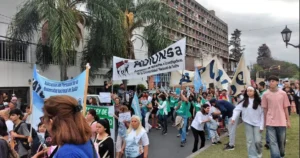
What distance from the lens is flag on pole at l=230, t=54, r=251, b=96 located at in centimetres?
1186

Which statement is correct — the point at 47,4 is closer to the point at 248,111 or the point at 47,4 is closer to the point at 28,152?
the point at 28,152

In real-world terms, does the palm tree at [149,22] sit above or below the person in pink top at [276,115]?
above

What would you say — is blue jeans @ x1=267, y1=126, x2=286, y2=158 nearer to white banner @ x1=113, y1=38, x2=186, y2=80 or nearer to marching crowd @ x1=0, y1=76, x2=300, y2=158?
marching crowd @ x1=0, y1=76, x2=300, y2=158

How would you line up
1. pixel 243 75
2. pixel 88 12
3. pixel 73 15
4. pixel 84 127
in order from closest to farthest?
1. pixel 84 127
2. pixel 243 75
3. pixel 73 15
4. pixel 88 12

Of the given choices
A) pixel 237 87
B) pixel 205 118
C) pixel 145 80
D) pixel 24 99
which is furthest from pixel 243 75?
pixel 145 80

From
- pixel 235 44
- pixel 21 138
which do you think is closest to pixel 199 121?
pixel 21 138

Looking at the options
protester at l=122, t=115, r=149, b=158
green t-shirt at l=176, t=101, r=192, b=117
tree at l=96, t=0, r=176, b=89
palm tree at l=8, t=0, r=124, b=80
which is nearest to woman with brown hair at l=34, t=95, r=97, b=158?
protester at l=122, t=115, r=149, b=158

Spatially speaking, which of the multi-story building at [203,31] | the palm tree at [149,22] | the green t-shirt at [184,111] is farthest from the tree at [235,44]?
the green t-shirt at [184,111]

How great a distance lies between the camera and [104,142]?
14.5 ft

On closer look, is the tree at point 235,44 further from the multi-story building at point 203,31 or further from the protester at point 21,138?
the protester at point 21,138

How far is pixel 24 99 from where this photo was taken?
18.3 meters

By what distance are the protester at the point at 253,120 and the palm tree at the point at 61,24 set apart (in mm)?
8923

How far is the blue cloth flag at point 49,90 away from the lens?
18.6ft

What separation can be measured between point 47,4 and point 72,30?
1429 mm
